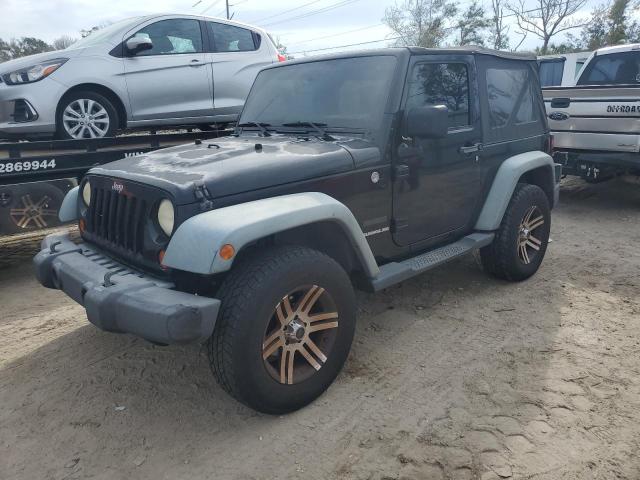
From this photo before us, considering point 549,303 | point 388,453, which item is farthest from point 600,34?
point 388,453

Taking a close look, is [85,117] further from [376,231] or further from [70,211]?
[376,231]

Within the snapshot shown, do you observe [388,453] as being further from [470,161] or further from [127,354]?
[470,161]

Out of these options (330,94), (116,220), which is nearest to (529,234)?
(330,94)

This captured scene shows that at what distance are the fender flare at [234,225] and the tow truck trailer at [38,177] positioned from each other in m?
2.62

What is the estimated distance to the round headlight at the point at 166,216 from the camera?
2.57 meters

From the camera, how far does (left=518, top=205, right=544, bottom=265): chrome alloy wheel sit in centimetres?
447

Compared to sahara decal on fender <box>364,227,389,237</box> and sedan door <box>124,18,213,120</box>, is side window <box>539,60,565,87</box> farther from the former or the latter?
sahara decal on fender <box>364,227,389,237</box>

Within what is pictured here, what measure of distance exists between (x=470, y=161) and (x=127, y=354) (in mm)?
2838

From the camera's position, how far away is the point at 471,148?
12.8ft

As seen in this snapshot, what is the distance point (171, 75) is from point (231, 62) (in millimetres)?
852

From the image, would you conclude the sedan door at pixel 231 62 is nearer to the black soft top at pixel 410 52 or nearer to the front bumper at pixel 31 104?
the front bumper at pixel 31 104

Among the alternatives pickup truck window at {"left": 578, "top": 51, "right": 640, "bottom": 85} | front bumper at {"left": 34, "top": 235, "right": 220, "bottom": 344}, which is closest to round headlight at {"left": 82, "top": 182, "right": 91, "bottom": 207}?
front bumper at {"left": 34, "top": 235, "right": 220, "bottom": 344}

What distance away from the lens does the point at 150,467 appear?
8.02ft

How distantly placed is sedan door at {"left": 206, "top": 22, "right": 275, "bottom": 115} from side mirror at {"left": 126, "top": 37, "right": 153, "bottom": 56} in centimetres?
86
